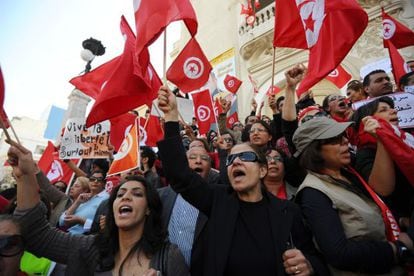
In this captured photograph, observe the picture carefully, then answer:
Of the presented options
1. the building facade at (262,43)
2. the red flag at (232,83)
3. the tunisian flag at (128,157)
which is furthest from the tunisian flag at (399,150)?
the red flag at (232,83)

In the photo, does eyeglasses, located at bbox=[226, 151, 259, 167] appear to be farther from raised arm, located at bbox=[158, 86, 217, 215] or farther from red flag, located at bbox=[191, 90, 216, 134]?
red flag, located at bbox=[191, 90, 216, 134]

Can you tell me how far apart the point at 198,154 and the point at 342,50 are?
5.92ft

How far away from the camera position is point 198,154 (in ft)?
9.22

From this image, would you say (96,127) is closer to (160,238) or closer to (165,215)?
(165,215)

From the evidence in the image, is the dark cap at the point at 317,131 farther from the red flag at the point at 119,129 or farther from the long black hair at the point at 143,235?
the red flag at the point at 119,129

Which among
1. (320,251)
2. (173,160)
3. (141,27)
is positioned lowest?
(320,251)

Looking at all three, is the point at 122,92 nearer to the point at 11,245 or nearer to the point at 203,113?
the point at 11,245

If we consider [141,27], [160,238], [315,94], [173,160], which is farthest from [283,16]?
[315,94]

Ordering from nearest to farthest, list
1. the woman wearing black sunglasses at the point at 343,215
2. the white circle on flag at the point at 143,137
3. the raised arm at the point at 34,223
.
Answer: the woman wearing black sunglasses at the point at 343,215
the raised arm at the point at 34,223
the white circle on flag at the point at 143,137

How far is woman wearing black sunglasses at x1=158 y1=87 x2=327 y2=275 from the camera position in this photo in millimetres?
1493

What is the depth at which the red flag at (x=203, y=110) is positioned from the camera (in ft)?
15.7

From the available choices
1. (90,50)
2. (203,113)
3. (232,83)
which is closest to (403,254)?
(203,113)

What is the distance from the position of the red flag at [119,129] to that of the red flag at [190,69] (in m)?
0.93

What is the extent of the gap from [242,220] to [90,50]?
722 centimetres
